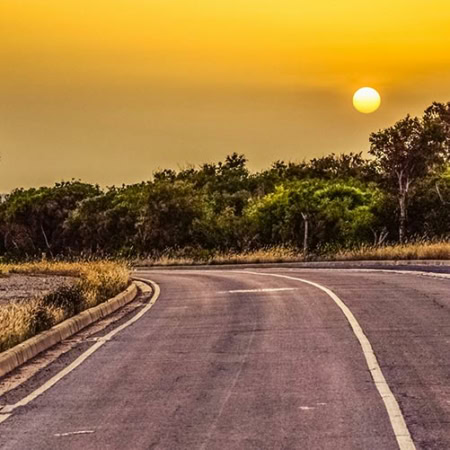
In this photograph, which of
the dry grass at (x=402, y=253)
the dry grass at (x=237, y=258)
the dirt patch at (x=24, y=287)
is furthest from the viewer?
the dry grass at (x=237, y=258)

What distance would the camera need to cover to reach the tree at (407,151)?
58.8 meters

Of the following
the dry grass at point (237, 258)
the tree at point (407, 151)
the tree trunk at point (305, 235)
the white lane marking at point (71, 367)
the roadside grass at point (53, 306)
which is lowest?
the white lane marking at point (71, 367)

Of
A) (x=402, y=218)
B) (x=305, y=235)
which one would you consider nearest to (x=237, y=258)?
(x=305, y=235)

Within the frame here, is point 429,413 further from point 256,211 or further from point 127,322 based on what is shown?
point 256,211

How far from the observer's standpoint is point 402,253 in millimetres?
44281

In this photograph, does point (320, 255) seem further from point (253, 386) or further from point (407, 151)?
point (253, 386)

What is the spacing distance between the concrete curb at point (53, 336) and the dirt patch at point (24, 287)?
2.35 meters

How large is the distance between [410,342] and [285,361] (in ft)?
7.67

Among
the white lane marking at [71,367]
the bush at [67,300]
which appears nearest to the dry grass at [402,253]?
the white lane marking at [71,367]

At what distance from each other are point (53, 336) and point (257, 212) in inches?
1860

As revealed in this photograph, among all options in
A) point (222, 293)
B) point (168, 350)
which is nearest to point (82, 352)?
point (168, 350)

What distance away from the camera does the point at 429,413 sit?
962cm

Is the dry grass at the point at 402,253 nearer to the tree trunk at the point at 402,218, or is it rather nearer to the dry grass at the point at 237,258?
the dry grass at the point at 237,258

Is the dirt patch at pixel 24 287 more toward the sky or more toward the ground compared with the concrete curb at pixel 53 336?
more toward the sky
